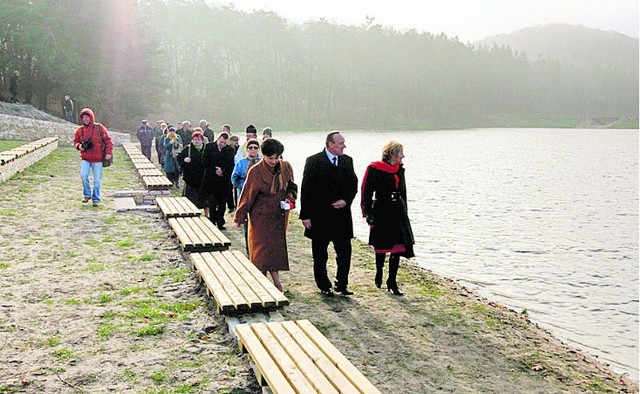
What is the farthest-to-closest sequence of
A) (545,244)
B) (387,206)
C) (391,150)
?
(545,244)
(387,206)
(391,150)

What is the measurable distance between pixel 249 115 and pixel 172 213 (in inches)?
3036

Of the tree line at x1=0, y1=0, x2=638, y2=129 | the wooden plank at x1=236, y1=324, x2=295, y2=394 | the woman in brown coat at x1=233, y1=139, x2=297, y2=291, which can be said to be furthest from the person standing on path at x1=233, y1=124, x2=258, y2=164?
the tree line at x1=0, y1=0, x2=638, y2=129

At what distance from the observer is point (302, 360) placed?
3.98 m

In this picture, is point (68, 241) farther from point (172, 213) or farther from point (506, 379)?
point (506, 379)

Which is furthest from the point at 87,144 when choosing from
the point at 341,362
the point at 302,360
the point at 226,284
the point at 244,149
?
the point at 341,362

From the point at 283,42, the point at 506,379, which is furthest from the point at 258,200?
the point at 283,42

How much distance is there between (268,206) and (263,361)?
267cm

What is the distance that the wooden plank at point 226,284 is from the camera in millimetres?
5188

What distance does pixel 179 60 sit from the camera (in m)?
86.0

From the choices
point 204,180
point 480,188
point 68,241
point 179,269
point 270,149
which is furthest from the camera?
point 480,188

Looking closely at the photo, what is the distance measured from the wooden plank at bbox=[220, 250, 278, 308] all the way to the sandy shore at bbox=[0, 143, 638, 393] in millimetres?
451

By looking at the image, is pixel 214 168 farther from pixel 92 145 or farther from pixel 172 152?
pixel 172 152

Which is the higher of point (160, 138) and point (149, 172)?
point (160, 138)

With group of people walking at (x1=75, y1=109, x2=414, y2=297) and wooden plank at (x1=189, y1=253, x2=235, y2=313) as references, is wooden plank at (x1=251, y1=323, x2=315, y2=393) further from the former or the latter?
group of people walking at (x1=75, y1=109, x2=414, y2=297)
